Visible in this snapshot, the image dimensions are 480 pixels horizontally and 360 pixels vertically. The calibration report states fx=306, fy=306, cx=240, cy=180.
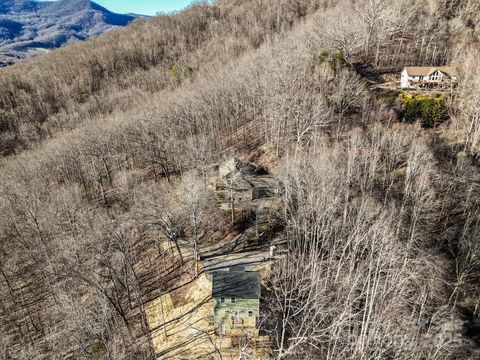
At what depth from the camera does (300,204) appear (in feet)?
98.5

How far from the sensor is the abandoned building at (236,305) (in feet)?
82.8

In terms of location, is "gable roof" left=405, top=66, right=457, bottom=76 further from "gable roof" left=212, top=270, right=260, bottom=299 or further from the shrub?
"gable roof" left=212, top=270, right=260, bottom=299

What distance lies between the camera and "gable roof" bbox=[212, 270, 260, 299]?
25.2m

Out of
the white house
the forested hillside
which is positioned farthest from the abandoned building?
the white house

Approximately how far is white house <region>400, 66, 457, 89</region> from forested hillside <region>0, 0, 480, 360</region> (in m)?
4.57

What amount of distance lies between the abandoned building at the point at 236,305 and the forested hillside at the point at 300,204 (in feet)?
5.72

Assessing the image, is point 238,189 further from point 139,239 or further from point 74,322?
point 74,322

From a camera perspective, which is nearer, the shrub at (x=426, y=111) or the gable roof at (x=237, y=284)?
the gable roof at (x=237, y=284)

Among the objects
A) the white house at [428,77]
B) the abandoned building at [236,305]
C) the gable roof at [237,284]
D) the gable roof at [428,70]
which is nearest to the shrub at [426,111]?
the white house at [428,77]

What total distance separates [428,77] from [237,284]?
47.7 meters

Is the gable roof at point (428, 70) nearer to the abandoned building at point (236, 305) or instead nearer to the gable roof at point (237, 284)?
the gable roof at point (237, 284)

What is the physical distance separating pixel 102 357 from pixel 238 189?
2457cm

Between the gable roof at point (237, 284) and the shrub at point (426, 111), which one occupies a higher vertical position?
the shrub at point (426, 111)

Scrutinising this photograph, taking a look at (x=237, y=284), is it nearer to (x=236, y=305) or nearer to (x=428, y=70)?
(x=236, y=305)
